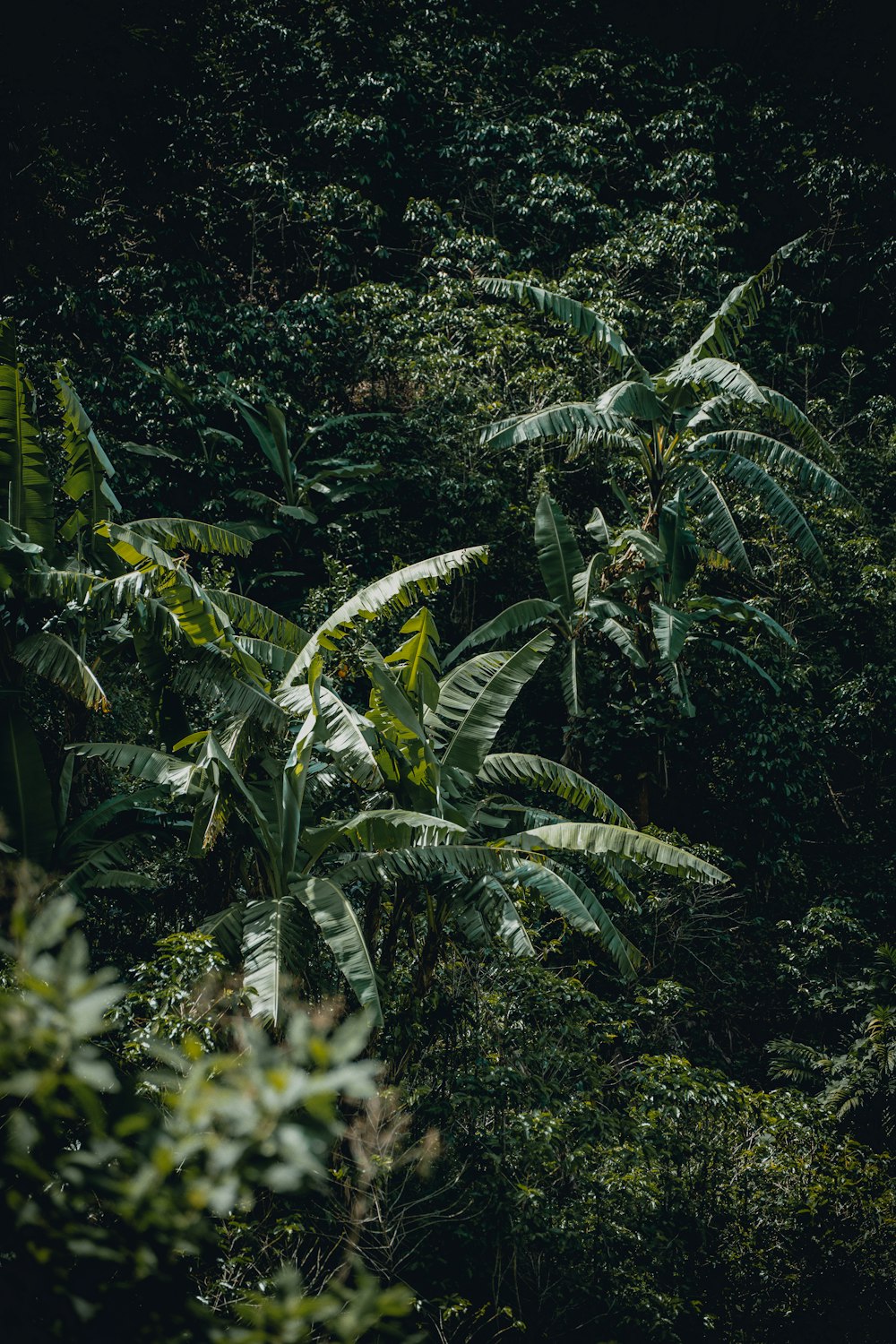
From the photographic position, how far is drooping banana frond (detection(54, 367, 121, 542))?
8.09 meters

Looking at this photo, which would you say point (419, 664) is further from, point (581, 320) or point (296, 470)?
point (296, 470)

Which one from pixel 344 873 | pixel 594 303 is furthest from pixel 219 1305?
pixel 594 303

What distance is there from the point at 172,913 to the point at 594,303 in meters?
11.3

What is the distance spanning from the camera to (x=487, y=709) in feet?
26.1

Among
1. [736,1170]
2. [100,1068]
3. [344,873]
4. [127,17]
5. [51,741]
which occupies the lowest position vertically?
[736,1170]

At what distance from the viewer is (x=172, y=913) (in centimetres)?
872

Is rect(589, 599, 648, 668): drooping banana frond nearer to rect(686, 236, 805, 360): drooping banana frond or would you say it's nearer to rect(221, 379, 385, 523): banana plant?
rect(686, 236, 805, 360): drooping banana frond

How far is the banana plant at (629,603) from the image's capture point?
10797mm

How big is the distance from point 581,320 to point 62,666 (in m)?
7.26

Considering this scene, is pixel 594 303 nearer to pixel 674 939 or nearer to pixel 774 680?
pixel 774 680

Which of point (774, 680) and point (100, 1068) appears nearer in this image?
point (100, 1068)

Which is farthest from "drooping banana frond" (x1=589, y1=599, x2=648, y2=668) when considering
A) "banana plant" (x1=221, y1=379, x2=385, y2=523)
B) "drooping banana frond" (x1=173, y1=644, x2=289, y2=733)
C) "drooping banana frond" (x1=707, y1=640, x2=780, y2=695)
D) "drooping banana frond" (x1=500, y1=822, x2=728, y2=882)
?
"drooping banana frond" (x1=173, y1=644, x2=289, y2=733)

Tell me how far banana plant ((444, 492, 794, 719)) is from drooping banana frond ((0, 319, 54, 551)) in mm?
4427

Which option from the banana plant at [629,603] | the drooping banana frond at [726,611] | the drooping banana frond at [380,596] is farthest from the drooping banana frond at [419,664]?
the drooping banana frond at [726,611]
